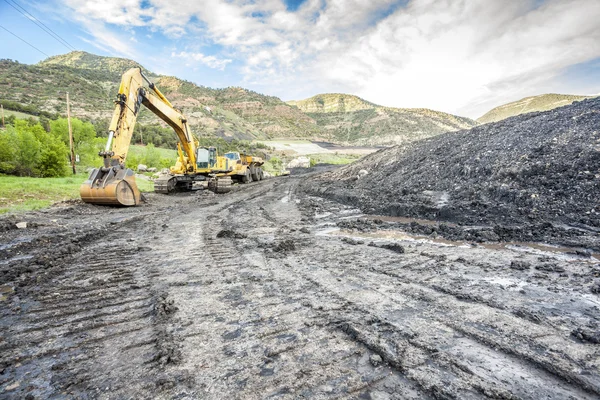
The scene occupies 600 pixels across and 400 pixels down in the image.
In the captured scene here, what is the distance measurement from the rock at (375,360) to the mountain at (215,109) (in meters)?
57.3

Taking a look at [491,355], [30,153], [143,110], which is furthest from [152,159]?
[143,110]

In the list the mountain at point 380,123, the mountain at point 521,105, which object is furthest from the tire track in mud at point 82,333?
the mountain at point 380,123

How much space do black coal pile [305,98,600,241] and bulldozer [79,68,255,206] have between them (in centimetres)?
734

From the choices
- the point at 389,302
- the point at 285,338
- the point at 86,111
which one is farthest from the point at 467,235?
the point at 86,111

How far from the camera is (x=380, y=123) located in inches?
3836

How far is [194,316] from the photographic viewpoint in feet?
8.94

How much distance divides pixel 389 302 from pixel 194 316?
76.2 inches

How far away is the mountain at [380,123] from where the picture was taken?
286ft

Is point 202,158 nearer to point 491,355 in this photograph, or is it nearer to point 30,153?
point 30,153

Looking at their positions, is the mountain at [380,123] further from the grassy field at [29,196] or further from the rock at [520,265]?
the rock at [520,265]

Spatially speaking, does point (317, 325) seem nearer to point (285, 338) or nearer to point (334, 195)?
point (285, 338)

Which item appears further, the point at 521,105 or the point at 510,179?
the point at 521,105

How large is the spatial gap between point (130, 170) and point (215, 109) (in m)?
83.2

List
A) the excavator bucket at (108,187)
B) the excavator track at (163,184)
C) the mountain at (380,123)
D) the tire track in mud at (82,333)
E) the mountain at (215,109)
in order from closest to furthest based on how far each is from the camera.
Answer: the tire track in mud at (82,333), the excavator bucket at (108,187), the excavator track at (163,184), the mountain at (215,109), the mountain at (380,123)
